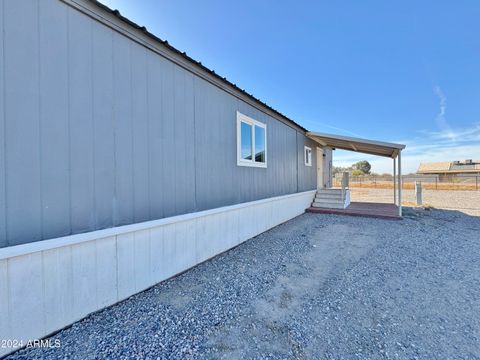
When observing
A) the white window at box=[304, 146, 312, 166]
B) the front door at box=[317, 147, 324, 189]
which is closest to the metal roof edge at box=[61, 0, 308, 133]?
the white window at box=[304, 146, 312, 166]

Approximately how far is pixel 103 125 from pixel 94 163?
1.45ft

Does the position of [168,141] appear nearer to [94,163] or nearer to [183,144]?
[183,144]

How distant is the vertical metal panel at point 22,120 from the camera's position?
5.57ft

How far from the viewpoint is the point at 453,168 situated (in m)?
37.8

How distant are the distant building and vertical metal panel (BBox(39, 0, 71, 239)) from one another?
52.3 metres

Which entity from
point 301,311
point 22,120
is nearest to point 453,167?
point 301,311

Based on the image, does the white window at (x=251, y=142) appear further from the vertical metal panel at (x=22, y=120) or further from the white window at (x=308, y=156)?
the white window at (x=308, y=156)

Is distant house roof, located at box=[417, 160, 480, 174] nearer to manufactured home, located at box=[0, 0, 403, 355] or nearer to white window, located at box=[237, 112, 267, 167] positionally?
white window, located at box=[237, 112, 267, 167]

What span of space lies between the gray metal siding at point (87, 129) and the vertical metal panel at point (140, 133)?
0.04ft

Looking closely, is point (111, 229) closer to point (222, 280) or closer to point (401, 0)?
point (222, 280)

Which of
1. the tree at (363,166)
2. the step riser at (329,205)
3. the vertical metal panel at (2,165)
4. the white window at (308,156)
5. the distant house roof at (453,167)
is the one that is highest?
the tree at (363,166)

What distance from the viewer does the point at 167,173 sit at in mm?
3068

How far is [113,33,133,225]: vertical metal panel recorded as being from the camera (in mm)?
2451

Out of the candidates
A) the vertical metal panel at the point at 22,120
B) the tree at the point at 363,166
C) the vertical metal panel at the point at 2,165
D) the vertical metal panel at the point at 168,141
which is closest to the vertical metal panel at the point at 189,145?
the vertical metal panel at the point at 168,141
